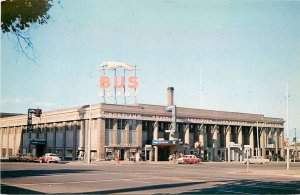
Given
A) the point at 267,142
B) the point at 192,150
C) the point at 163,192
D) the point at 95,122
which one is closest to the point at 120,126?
the point at 95,122

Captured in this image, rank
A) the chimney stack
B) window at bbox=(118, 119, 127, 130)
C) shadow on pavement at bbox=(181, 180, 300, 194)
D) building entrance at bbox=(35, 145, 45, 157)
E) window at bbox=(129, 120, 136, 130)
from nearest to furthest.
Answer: shadow on pavement at bbox=(181, 180, 300, 194)
window at bbox=(118, 119, 127, 130)
window at bbox=(129, 120, 136, 130)
building entrance at bbox=(35, 145, 45, 157)
the chimney stack

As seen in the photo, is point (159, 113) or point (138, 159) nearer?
point (138, 159)

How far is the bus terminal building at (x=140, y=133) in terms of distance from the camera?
2761 inches

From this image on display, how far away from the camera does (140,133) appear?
7312 centimetres

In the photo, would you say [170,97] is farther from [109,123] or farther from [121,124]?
[109,123]

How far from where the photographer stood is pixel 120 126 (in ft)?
234

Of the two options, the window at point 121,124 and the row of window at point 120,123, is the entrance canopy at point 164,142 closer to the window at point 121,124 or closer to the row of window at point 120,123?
the row of window at point 120,123

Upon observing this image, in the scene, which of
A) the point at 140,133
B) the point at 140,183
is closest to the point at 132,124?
the point at 140,133

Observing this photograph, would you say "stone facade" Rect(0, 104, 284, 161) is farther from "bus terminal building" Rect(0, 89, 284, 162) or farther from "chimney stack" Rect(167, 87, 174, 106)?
"chimney stack" Rect(167, 87, 174, 106)

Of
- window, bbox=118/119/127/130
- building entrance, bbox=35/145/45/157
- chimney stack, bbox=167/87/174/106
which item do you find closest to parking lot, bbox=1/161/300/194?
window, bbox=118/119/127/130

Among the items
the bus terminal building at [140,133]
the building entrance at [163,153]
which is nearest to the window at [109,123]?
the bus terminal building at [140,133]

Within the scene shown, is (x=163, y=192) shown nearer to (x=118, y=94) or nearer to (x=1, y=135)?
(x=118, y=94)

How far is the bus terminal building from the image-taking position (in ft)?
230

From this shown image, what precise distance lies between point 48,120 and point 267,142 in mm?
52029
